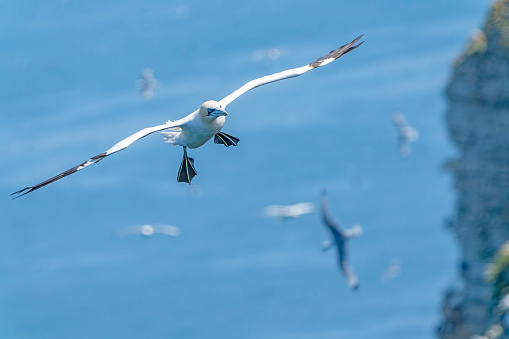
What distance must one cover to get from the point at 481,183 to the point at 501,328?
677cm

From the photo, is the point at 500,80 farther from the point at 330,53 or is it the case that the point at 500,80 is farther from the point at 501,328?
the point at 330,53

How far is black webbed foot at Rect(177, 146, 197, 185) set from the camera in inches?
800

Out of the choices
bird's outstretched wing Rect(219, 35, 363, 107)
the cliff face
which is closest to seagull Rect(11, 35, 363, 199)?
bird's outstretched wing Rect(219, 35, 363, 107)

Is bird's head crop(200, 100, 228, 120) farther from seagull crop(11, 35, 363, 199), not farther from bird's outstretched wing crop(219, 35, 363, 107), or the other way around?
bird's outstretched wing crop(219, 35, 363, 107)

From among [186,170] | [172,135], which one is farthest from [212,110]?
[186,170]

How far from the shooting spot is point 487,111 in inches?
1661

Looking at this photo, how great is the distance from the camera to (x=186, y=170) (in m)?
20.4

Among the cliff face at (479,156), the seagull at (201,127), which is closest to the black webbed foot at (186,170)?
the seagull at (201,127)

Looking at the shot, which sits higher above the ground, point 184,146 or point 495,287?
point 184,146

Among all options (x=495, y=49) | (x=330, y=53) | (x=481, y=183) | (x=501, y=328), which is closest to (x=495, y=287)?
(x=501, y=328)

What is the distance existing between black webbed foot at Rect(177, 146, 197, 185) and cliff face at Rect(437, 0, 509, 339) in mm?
24079

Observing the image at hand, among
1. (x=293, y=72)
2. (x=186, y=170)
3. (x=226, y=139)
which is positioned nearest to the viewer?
(x=293, y=72)

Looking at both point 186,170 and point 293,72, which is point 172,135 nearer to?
point 186,170

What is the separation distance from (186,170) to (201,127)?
9.76ft
